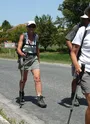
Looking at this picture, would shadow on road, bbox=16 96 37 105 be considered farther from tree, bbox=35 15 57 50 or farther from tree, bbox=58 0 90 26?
tree, bbox=35 15 57 50

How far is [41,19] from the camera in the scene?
78312 millimetres

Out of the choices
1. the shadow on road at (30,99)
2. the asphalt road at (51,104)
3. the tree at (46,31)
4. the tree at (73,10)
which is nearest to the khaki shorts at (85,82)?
the asphalt road at (51,104)

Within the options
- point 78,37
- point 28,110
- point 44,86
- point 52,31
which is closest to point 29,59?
point 28,110

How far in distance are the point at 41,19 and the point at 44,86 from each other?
67404 millimetres

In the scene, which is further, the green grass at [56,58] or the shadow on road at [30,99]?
the green grass at [56,58]

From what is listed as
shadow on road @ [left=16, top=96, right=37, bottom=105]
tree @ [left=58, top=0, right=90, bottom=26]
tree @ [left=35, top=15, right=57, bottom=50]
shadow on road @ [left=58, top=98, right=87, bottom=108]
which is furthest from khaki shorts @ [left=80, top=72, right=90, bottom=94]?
tree @ [left=35, top=15, right=57, bottom=50]

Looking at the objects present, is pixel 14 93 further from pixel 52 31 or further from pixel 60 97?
pixel 52 31

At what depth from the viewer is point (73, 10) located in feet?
231

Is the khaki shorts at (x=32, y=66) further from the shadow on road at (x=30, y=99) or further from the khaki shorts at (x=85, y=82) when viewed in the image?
the khaki shorts at (x=85, y=82)

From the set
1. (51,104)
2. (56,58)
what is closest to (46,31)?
(56,58)

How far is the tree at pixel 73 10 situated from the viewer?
6869 centimetres

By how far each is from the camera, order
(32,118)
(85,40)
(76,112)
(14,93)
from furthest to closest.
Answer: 1. (14,93)
2. (76,112)
3. (32,118)
4. (85,40)

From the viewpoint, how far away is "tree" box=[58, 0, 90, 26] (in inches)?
2704

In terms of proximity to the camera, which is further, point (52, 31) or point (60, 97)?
point (52, 31)
